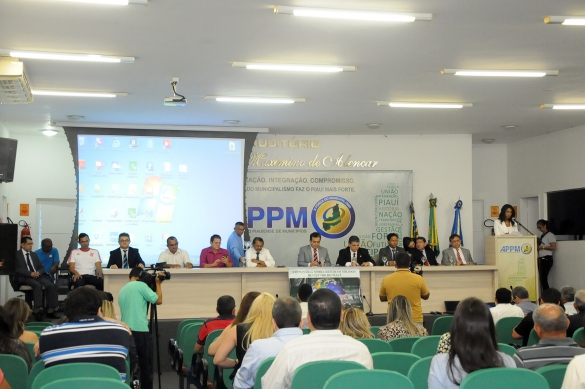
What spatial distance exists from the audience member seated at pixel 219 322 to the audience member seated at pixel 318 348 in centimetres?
195

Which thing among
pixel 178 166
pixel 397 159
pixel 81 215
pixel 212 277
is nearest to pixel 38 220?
pixel 81 215

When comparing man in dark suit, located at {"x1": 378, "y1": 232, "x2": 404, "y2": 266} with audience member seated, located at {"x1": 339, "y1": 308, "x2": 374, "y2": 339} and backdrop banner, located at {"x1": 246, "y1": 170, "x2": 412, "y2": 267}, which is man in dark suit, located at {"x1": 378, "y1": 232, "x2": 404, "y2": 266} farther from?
audience member seated, located at {"x1": 339, "y1": 308, "x2": 374, "y2": 339}

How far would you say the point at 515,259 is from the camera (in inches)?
436

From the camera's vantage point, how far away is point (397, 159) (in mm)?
13047

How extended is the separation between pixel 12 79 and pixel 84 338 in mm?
4438

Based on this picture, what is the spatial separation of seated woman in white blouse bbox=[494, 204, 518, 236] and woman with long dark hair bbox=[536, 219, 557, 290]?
166 centimetres

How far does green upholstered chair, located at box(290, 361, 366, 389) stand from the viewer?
3.10 metres

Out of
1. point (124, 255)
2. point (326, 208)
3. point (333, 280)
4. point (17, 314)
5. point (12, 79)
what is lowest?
point (333, 280)

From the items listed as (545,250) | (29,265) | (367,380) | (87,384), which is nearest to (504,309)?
(367,380)

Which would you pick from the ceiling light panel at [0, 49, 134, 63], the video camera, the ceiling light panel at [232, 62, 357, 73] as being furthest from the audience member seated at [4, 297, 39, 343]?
the ceiling light panel at [232, 62, 357, 73]

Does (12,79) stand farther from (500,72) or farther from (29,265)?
(500,72)

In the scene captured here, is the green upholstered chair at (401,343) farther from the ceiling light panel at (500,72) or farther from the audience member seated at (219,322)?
the ceiling light panel at (500,72)

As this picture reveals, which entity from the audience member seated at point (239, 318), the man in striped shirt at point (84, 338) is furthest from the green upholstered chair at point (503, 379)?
the audience member seated at point (239, 318)

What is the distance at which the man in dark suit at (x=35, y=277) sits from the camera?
34.8ft
